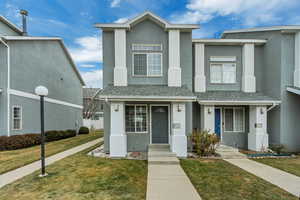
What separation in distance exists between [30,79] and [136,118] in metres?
9.25

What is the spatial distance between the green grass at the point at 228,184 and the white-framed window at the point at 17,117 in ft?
37.0

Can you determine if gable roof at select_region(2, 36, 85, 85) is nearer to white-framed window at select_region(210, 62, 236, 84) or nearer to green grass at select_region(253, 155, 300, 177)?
white-framed window at select_region(210, 62, 236, 84)

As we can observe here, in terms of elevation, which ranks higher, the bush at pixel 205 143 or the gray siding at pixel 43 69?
the gray siding at pixel 43 69

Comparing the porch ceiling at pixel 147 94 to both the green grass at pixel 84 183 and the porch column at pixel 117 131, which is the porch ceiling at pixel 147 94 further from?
the green grass at pixel 84 183


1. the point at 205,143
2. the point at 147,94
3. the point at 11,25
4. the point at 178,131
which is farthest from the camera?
the point at 11,25

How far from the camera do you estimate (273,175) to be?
5.63 metres

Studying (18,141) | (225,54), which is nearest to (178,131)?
(225,54)

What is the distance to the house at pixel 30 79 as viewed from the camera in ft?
32.8

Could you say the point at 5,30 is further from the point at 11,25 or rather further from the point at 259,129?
the point at 259,129

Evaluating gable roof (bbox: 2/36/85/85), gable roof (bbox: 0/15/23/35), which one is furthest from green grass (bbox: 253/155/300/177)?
gable roof (bbox: 0/15/23/35)

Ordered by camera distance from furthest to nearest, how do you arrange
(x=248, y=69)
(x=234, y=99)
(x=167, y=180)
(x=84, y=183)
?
1. (x=248, y=69)
2. (x=234, y=99)
3. (x=167, y=180)
4. (x=84, y=183)

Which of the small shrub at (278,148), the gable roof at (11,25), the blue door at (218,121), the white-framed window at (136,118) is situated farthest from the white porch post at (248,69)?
the gable roof at (11,25)

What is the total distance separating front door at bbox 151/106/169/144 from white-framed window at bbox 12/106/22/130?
30.8 feet

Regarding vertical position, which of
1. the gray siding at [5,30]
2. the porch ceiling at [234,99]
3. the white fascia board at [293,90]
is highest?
the gray siding at [5,30]
